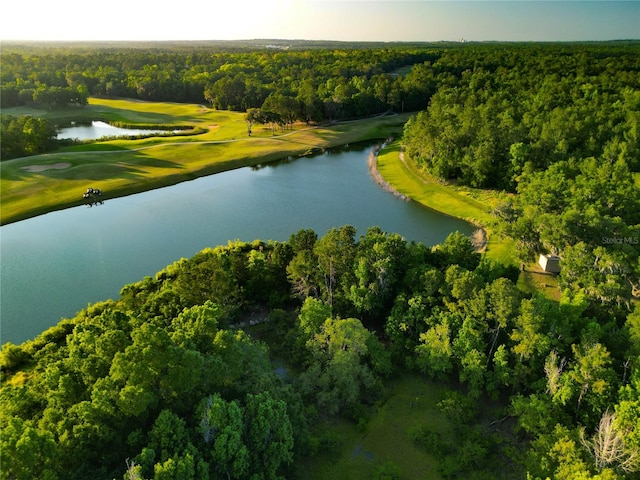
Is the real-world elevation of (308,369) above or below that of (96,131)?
below

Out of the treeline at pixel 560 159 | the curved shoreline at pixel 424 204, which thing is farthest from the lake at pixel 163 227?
the treeline at pixel 560 159

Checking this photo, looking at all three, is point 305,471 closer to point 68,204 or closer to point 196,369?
point 196,369

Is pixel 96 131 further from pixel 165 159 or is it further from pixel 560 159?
pixel 560 159

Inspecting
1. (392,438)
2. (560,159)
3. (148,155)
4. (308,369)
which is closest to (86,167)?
(148,155)

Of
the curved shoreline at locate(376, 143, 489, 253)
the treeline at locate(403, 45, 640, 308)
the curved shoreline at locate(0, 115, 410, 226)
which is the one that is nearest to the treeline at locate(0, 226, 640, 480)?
the treeline at locate(403, 45, 640, 308)

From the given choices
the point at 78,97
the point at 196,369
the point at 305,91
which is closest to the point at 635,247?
the point at 196,369

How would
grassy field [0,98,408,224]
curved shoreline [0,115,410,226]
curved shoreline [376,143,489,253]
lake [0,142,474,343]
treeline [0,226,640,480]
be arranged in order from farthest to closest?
grassy field [0,98,408,224]
curved shoreline [0,115,410,226]
curved shoreline [376,143,489,253]
lake [0,142,474,343]
treeline [0,226,640,480]

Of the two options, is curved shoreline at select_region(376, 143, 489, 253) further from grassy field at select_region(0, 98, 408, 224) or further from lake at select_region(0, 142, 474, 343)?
grassy field at select_region(0, 98, 408, 224)
